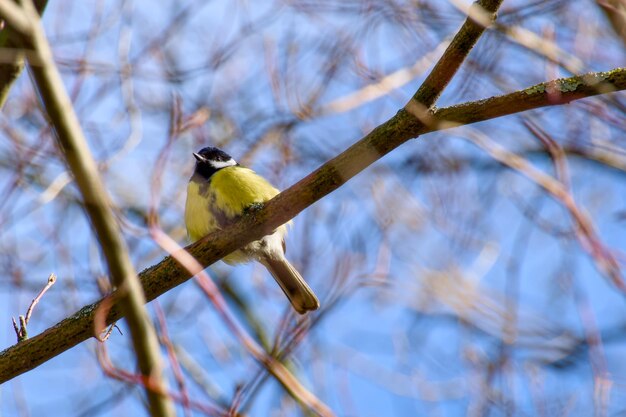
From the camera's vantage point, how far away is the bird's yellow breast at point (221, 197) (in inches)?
147

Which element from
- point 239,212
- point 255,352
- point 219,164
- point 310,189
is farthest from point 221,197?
point 255,352

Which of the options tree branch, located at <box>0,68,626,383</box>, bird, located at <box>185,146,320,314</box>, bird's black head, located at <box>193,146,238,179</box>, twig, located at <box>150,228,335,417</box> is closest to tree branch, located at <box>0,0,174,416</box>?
twig, located at <box>150,228,335,417</box>

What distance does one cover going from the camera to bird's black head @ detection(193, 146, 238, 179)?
4.31 metres

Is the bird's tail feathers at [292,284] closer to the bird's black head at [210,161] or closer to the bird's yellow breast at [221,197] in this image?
the bird's yellow breast at [221,197]

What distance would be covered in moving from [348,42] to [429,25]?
1.80 feet

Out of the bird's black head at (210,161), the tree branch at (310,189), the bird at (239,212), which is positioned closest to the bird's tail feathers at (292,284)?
the bird at (239,212)

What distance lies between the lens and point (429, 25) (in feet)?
16.0

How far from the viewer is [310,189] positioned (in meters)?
2.82

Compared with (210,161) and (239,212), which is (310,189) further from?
(210,161)

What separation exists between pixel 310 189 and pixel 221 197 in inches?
41.6

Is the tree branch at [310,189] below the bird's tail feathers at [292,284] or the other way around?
below

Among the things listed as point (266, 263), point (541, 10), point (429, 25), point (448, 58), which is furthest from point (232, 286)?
point (448, 58)

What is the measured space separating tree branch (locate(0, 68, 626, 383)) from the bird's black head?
123 cm

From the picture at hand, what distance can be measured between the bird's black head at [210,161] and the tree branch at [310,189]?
48.3 inches
